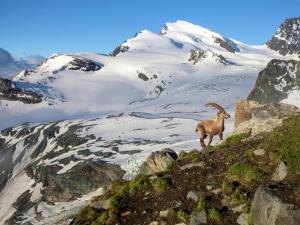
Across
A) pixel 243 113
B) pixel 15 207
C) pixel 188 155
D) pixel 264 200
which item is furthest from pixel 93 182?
pixel 264 200

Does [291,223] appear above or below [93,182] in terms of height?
above

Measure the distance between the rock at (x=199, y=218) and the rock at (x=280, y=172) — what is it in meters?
3.81

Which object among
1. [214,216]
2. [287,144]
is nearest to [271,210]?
[214,216]

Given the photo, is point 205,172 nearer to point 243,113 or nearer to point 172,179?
point 172,179

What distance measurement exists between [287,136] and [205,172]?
441cm

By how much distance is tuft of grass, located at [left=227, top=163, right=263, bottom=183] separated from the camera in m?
24.2

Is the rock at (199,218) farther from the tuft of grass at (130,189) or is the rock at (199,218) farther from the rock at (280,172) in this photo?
the tuft of grass at (130,189)

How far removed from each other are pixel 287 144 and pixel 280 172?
2.11 m

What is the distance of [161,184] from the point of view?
85.0ft

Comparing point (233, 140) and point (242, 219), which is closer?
point (242, 219)

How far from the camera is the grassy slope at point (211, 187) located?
22750 mm

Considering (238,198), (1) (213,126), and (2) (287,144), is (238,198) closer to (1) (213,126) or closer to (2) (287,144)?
(2) (287,144)

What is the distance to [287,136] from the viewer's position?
26.4 meters

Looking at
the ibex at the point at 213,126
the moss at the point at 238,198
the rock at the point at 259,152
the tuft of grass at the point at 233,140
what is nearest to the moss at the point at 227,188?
the moss at the point at 238,198
